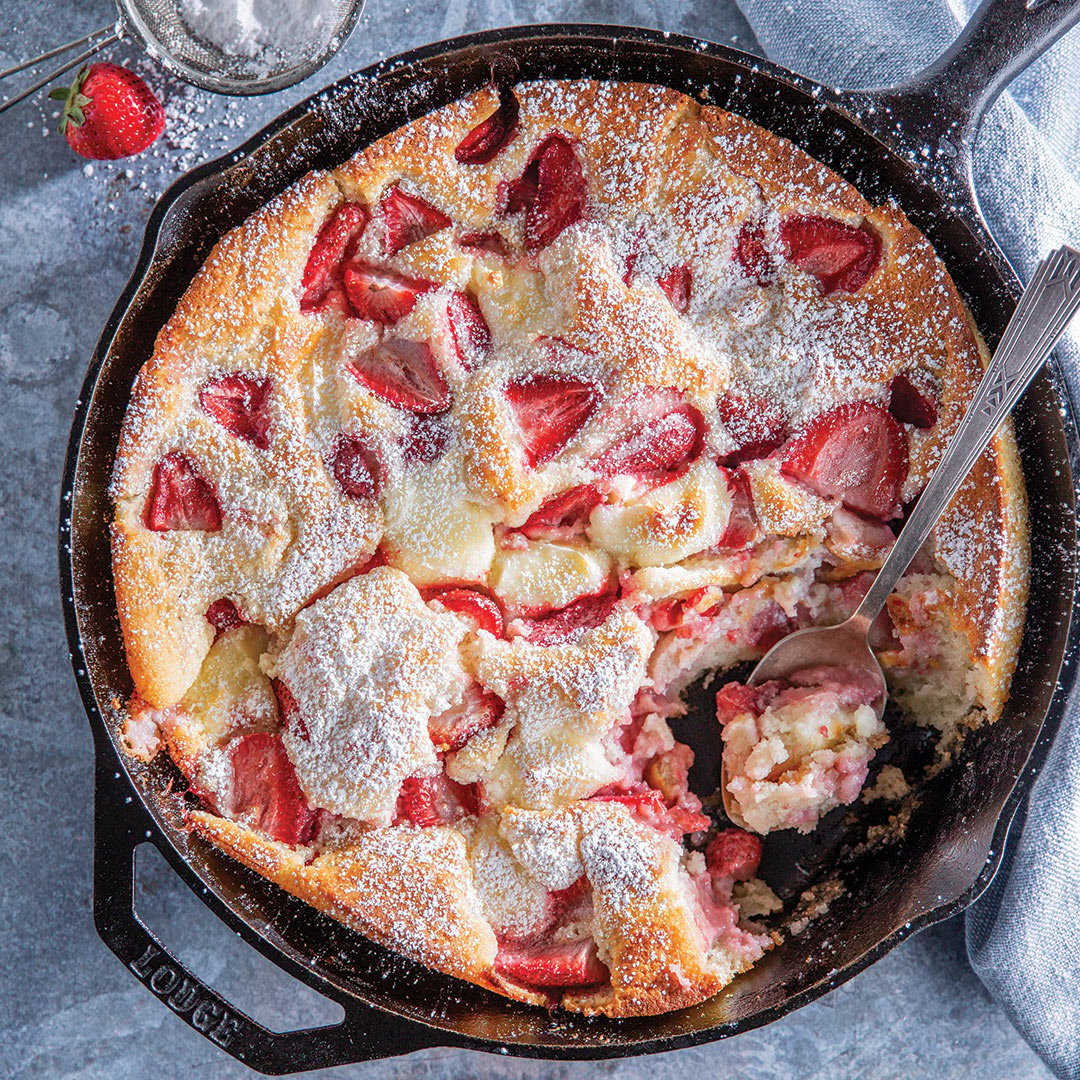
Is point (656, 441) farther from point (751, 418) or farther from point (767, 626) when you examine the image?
point (767, 626)

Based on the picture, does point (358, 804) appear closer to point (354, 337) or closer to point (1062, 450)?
point (354, 337)

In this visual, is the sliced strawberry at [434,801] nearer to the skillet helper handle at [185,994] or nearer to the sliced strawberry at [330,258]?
the skillet helper handle at [185,994]

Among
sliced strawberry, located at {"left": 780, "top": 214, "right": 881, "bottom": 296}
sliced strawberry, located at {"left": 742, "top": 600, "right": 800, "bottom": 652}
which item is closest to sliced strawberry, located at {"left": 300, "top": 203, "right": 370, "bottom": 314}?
sliced strawberry, located at {"left": 780, "top": 214, "right": 881, "bottom": 296}

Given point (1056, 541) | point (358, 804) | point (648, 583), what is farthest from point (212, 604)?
point (1056, 541)

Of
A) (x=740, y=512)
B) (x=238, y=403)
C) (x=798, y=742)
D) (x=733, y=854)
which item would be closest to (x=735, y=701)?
(x=798, y=742)

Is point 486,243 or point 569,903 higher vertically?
point 486,243

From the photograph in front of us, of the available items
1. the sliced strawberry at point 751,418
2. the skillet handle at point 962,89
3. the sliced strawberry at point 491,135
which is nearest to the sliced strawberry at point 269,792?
the sliced strawberry at point 751,418
